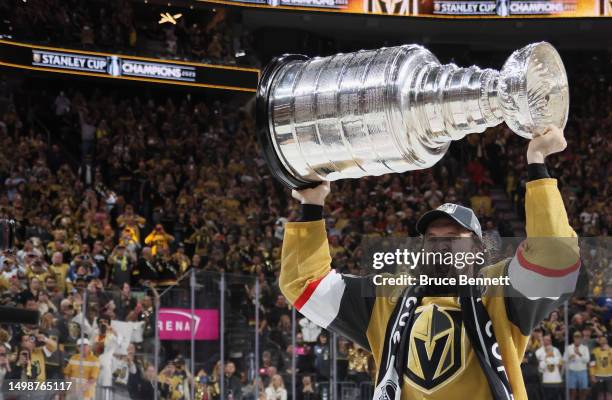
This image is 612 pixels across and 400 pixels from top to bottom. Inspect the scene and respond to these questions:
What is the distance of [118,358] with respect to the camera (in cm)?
944

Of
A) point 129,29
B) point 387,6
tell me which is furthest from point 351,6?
point 129,29

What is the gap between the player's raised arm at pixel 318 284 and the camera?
350cm

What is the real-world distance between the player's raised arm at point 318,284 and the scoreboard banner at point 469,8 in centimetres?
1729

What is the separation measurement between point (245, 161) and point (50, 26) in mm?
4214

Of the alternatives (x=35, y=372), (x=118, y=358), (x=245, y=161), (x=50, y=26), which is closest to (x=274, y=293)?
(x=118, y=358)

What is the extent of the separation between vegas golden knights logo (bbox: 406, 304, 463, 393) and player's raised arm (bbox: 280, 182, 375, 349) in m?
0.25

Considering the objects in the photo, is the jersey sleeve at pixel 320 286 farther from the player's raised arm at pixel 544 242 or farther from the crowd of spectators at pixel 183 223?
the crowd of spectators at pixel 183 223

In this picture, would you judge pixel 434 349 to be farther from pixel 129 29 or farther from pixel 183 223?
pixel 129 29

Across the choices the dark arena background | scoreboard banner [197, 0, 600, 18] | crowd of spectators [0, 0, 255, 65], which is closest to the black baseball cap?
the dark arena background

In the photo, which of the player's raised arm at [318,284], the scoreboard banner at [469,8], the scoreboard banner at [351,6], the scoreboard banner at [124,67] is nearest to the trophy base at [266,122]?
the player's raised arm at [318,284]

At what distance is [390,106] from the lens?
2.86m

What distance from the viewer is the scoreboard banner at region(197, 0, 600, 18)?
20.7m

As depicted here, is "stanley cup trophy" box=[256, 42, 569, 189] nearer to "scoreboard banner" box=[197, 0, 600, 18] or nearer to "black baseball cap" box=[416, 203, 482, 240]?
"black baseball cap" box=[416, 203, 482, 240]

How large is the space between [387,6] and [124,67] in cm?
546
